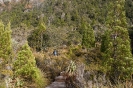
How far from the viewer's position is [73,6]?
105 m

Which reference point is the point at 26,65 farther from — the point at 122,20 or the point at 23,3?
the point at 23,3

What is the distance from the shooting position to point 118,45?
27.9m

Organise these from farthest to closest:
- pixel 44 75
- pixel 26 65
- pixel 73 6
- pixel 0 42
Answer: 1. pixel 73 6
2. pixel 0 42
3. pixel 44 75
4. pixel 26 65

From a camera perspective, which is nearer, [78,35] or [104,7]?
[78,35]

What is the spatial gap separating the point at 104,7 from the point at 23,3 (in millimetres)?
47571

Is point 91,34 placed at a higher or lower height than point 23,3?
lower

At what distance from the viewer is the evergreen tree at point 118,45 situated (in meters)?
25.3

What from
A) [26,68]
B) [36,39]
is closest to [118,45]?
[26,68]

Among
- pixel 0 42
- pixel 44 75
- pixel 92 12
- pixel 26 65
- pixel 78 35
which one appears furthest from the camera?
pixel 92 12

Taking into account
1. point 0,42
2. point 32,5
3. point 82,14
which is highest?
point 32,5

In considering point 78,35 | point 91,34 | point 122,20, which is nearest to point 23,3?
point 78,35

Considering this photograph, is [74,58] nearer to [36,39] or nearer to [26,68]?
[26,68]

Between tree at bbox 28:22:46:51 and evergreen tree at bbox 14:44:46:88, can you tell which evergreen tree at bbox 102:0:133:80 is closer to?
evergreen tree at bbox 14:44:46:88

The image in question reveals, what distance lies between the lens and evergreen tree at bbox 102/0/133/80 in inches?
995
